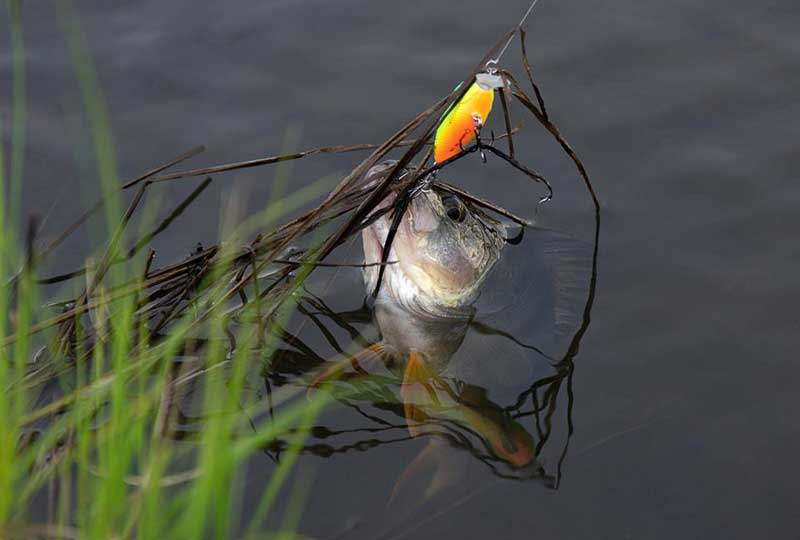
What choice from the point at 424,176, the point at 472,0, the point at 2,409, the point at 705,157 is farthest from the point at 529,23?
the point at 2,409

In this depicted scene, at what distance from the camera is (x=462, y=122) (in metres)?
3.27

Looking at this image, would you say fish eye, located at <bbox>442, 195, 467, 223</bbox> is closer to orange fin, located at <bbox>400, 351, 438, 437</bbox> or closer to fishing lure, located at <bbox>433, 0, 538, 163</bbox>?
fishing lure, located at <bbox>433, 0, 538, 163</bbox>

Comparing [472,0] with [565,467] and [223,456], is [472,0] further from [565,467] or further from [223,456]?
[223,456]

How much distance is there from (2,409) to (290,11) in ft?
11.8

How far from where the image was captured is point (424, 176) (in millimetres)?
3350

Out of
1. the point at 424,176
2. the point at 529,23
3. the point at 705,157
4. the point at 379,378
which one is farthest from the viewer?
the point at 529,23

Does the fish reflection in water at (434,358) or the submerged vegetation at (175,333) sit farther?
the fish reflection in water at (434,358)

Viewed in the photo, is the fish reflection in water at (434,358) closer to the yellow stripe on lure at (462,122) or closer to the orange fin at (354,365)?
the orange fin at (354,365)

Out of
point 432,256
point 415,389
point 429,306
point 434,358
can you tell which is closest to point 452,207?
point 432,256

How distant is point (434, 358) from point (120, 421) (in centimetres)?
167

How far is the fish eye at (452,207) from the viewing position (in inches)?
142

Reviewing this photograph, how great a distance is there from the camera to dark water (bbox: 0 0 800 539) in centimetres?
314

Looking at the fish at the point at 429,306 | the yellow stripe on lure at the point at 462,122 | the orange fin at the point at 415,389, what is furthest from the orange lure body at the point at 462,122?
the orange fin at the point at 415,389

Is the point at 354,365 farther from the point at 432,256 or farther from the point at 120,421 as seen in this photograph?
the point at 120,421
